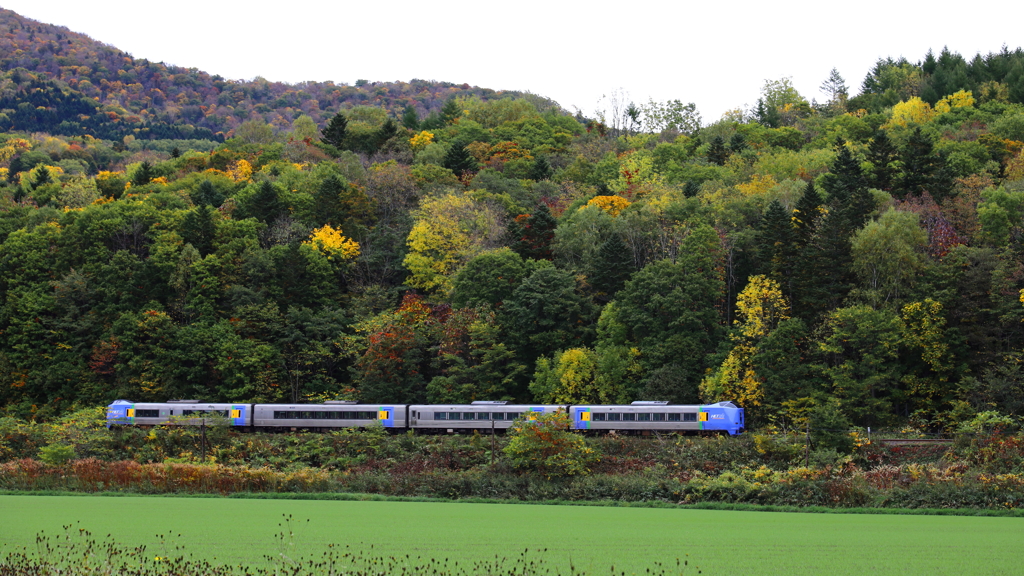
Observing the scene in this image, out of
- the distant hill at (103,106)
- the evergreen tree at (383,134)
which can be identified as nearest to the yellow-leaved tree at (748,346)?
the evergreen tree at (383,134)

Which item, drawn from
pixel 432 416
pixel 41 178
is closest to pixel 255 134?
pixel 41 178

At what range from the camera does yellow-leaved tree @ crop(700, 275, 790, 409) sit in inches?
1847

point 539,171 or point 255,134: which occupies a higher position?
point 255,134

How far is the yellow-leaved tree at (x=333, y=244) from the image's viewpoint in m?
67.9

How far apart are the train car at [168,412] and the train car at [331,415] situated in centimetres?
118

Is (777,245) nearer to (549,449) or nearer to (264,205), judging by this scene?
(549,449)

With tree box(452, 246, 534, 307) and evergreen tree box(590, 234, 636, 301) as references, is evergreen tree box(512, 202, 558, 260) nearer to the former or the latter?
tree box(452, 246, 534, 307)

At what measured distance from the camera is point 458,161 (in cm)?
8856

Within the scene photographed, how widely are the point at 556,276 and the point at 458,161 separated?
3477cm

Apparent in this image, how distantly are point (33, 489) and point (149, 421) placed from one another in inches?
796

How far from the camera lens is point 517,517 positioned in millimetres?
25547

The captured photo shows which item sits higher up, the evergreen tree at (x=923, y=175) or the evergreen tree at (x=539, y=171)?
the evergreen tree at (x=539, y=171)

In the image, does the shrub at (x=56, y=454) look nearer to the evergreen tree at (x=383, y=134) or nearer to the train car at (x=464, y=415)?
the train car at (x=464, y=415)

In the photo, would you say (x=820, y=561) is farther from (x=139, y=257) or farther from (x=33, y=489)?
(x=139, y=257)
